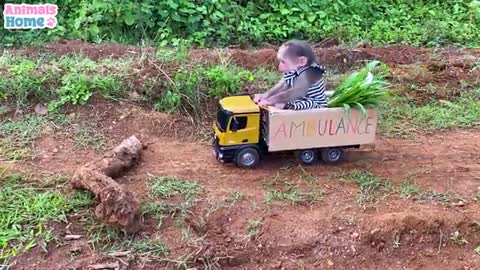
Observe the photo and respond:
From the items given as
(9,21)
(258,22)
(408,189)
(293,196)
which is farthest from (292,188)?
(258,22)

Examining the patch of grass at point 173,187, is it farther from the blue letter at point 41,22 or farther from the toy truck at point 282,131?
the blue letter at point 41,22

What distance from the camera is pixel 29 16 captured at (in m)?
6.59

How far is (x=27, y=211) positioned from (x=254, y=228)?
1.32 meters

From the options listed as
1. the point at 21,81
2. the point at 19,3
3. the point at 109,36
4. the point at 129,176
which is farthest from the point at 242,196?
the point at 19,3

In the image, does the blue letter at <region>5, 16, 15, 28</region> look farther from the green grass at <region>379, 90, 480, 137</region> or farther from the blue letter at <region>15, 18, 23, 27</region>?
the green grass at <region>379, 90, 480, 137</region>

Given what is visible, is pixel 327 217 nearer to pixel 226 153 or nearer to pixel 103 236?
pixel 226 153

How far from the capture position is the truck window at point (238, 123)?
15.5ft

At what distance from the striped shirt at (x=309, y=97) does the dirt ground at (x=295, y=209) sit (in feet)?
1.40

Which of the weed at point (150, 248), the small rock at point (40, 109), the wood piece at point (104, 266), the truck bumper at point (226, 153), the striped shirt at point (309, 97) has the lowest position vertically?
the wood piece at point (104, 266)

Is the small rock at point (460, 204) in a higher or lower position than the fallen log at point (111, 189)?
lower

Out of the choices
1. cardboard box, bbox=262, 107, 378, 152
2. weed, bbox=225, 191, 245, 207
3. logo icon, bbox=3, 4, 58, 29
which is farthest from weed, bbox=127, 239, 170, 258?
logo icon, bbox=3, 4, 58, 29

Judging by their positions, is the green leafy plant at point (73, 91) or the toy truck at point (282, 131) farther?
the green leafy plant at point (73, 91)

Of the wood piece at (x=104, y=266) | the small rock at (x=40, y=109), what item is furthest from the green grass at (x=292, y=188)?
the small rock at (x=40, y=109)

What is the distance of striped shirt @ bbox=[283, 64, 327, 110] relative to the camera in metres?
4.86
